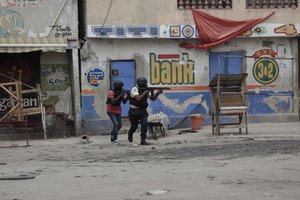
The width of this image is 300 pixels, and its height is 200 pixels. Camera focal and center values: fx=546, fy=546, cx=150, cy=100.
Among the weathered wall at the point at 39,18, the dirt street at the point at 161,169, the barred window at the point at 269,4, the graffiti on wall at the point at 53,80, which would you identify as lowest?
the dirt street at the point at 161,169

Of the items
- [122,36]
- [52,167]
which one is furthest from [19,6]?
[52,167]

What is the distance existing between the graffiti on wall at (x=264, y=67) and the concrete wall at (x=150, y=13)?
105 cm

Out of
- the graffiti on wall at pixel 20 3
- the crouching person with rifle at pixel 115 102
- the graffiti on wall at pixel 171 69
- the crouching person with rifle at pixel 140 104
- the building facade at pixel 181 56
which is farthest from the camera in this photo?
the graffiti on wall at pixel 171 69

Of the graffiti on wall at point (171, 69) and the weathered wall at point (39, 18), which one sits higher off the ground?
the weathered wall at point (39, 18)

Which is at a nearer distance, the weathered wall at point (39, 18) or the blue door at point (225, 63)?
the weathered wall at point (39, 18)

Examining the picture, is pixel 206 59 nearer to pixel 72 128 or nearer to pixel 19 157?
pixel 72 128

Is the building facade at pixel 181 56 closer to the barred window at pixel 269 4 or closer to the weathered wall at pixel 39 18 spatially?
the barred window at pixel 269 4

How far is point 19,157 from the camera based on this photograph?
39.8 feet

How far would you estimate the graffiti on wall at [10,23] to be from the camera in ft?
54.0

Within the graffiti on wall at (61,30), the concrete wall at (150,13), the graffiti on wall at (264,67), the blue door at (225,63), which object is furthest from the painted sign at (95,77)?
the graffiti on wall at (264,67)

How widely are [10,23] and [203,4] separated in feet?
19.9

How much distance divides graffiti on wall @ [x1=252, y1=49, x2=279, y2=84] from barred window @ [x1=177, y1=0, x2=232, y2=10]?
6.16ft

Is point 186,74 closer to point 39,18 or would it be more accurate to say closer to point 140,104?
point 140,104

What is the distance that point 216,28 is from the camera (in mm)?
17391
